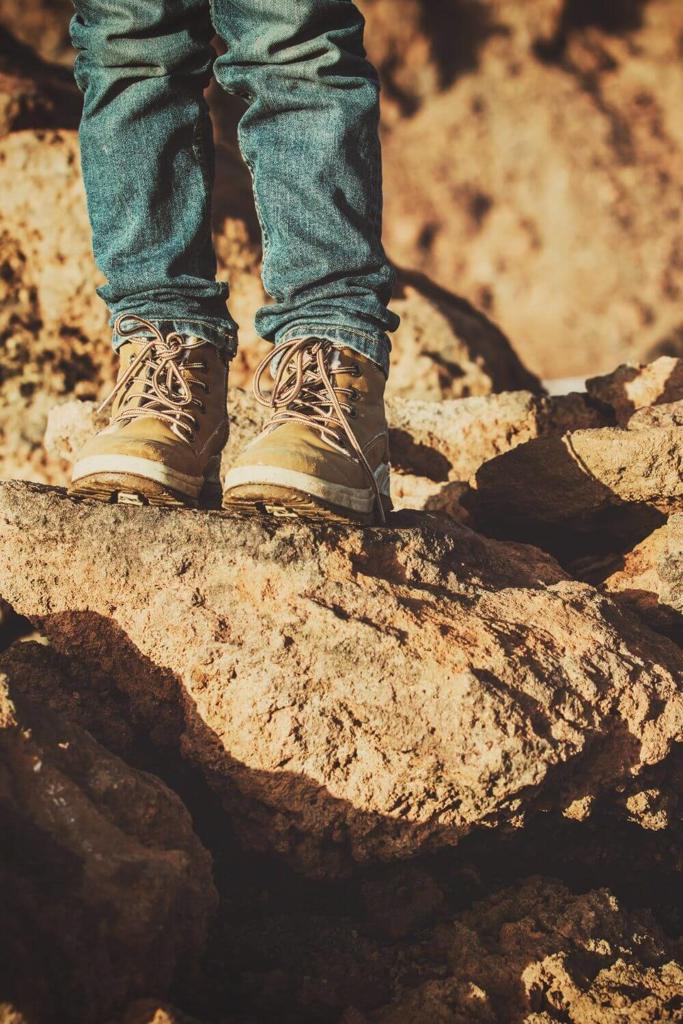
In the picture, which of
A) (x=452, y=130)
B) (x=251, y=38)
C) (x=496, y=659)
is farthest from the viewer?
(x=452, y=130)

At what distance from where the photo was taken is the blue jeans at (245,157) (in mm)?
1712

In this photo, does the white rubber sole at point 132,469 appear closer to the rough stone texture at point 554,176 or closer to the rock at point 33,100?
the rock at point 33,100

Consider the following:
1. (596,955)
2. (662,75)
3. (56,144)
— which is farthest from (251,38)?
(662,75)

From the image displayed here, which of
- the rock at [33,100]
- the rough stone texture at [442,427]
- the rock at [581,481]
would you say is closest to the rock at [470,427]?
the rough stone texture at [442,427]

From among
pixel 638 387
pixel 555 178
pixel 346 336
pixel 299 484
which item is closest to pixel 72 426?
pixel 346 336

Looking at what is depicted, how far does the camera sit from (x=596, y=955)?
1.34 meters

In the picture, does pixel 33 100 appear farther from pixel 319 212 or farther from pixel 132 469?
pixel 132 469

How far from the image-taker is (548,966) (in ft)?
4.27

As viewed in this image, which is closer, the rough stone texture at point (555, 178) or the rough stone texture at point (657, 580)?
the rough stone texture at point (657, 580)

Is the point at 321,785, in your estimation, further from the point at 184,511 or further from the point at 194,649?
the point at 184,511

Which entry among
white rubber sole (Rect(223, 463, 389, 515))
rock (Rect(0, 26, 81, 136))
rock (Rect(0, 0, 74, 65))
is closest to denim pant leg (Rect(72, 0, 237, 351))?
white rubber sole (Rect(223, 463, 389, 515))

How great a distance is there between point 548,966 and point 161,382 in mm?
1198

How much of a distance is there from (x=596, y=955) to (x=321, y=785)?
1.52 ft

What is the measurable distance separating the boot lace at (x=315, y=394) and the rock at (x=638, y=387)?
1081 mm
